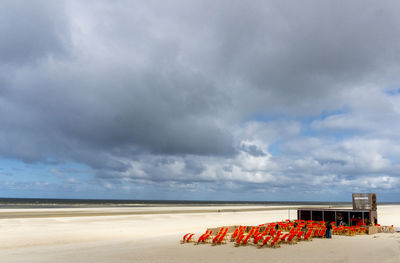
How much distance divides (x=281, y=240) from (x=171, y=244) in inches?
251

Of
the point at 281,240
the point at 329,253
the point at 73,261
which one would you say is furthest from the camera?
the point at 281,240

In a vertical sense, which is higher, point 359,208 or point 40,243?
point 359,208

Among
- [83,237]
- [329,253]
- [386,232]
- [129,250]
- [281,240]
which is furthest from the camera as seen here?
[386,232]

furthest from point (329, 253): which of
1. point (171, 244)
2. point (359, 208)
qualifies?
point (359, 208)

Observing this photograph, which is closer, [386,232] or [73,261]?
[73,261]

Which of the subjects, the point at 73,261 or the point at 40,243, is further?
the point at 40,243

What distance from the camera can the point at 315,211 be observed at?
98.4ft

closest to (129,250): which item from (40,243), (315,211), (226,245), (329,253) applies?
(226,245)

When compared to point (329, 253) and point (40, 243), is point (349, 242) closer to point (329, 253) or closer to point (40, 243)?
point (329, 253)

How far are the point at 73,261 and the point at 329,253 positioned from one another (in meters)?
12.0

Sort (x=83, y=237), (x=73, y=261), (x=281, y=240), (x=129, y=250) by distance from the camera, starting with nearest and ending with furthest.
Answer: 1. (x=73, y=261)
2. (x=129, y=250)
3. (x=281, y=240)
4. (x=83, y=237)

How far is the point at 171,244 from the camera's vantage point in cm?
1881

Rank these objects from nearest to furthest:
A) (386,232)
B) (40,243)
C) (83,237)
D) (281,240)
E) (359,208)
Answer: (281,240) < (40,243) < (83,237) < (386,232) < (359,208)

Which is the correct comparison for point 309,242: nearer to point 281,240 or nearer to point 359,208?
point 281,240
